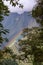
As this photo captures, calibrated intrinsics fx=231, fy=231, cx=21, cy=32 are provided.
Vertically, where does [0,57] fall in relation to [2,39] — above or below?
below

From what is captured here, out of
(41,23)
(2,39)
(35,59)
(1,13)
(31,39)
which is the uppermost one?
(1,13)

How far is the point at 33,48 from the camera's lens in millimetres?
17750

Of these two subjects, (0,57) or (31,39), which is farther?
(31,39)

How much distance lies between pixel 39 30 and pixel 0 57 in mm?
6946

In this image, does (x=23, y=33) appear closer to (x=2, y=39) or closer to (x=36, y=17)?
(x=36, y=17)

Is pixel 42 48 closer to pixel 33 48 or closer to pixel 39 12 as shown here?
pixel 33 48

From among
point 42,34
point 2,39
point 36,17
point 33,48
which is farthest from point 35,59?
point 2,39

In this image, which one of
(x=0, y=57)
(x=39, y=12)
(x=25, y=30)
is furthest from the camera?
(x=25, y=30)

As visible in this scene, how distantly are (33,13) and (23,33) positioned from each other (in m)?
1.90

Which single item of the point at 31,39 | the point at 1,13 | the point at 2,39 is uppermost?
the point at 1,13

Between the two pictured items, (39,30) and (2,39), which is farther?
(39,30)

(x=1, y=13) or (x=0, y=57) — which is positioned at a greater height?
(x=1, y=13)

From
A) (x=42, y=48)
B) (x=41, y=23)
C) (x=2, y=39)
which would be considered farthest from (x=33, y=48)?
(x=2, y=39)

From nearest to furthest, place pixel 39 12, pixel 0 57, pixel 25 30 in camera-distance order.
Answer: pixel 0 57 → pixel 39 12 → pixel 25 30
